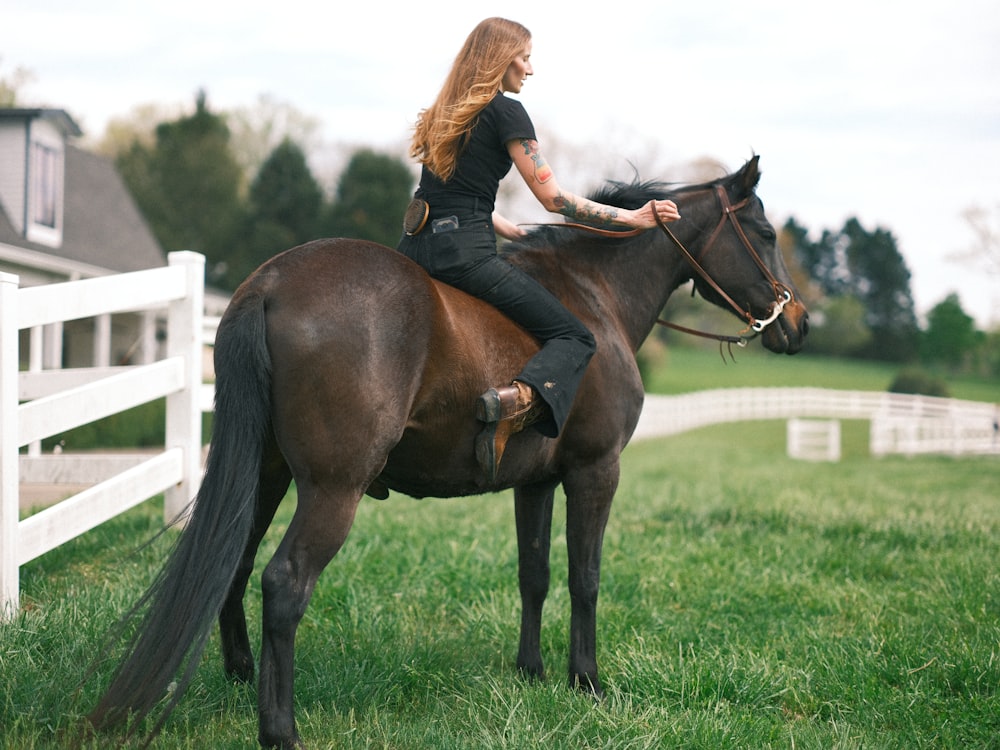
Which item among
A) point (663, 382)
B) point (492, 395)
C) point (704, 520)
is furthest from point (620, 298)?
point (663, 382)

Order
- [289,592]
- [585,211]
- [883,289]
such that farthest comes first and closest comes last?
[883,289] < [585,211] < [289,592]

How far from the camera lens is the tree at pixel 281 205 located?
116ft

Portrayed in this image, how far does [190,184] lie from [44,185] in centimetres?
2182

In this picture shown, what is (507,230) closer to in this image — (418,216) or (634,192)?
(634,192)

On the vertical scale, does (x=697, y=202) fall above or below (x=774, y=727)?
above

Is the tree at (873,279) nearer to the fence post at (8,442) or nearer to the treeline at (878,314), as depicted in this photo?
the treeline at (878,314)

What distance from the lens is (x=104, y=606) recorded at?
411cm

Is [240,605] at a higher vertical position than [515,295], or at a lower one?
lower

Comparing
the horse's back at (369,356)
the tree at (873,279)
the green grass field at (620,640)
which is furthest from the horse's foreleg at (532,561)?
the tree at (873,279)

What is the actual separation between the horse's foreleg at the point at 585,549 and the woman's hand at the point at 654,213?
1138 millimetres

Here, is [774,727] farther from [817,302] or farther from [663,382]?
[663,382]

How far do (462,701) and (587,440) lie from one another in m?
1.20

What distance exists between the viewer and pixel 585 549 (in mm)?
4047

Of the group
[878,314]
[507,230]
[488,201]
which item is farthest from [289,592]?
[878,314]
